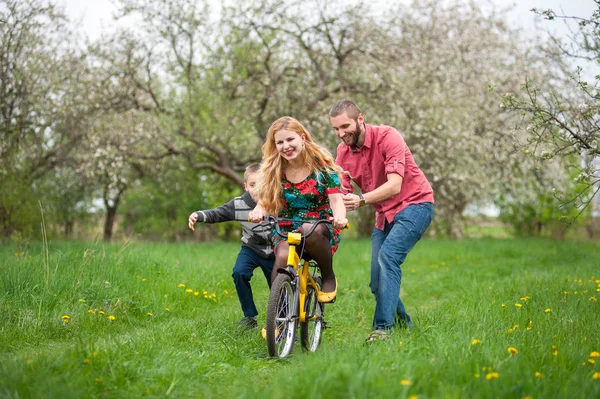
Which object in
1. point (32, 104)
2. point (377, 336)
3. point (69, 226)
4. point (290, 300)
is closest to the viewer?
point (290, 300)

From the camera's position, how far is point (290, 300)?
4.73m

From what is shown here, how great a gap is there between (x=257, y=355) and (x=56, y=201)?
15.8 metres

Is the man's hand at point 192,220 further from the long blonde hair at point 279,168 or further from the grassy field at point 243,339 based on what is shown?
the grassy field at point 243,339

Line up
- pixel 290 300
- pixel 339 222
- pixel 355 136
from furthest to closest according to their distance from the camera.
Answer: pixel 355 136 < pixel 290 300 < pixel 339 222

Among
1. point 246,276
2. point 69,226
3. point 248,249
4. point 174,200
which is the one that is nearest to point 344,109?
point 248,249

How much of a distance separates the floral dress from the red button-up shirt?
1.51ft

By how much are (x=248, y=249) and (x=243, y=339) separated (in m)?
1.13

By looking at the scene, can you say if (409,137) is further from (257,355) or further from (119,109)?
(257,355)

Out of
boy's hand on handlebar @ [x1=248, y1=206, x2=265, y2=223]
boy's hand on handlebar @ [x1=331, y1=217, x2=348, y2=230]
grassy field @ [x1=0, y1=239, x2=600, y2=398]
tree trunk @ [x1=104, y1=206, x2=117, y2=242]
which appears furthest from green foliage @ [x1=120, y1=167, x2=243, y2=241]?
boy's hand on handlebar @ [x1=331, y1=217, x2=348, y2=230]

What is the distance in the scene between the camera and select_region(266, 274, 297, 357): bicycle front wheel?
443 centimetres

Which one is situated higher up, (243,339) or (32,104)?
(32,104)

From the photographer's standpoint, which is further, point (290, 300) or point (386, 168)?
point (386, 168)

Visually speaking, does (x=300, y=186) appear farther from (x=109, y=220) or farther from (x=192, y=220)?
(x=109, y=220)

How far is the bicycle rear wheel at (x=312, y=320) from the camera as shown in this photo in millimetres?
4961
